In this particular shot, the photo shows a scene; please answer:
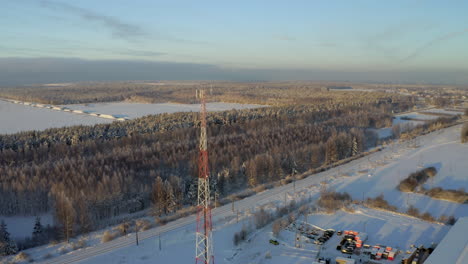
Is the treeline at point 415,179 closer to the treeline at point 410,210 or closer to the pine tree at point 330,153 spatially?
the treeline at point 410,210

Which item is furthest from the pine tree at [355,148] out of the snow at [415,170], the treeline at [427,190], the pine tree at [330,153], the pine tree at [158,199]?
the pine tree at [158,199]

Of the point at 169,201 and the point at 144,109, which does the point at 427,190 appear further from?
the point at 144,109

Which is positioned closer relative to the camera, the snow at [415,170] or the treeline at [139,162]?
the treeline at [139,162]

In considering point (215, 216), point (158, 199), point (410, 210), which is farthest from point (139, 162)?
point (410, 210)

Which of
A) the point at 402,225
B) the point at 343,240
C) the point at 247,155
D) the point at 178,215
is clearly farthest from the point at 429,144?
the point at 178,215

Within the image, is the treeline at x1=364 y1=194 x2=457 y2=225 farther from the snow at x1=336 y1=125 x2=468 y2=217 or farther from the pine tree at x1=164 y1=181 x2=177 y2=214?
the pine tree at x1=164 y1=181 x2=177 y2=214

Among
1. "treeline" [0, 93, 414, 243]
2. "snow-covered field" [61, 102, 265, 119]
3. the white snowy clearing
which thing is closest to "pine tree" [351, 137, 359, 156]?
"treeline" [0, 93, 414, 243]

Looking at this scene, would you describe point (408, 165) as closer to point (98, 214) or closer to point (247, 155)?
point (247, 155)
